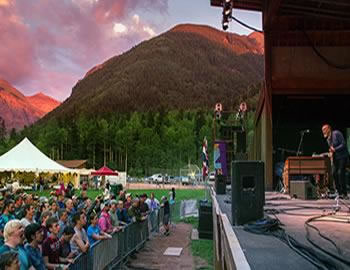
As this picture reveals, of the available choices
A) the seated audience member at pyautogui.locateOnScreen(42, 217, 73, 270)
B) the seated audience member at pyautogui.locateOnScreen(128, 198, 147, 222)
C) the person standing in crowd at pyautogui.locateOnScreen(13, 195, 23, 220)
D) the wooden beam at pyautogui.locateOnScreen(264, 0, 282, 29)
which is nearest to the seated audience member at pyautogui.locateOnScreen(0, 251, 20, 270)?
the seated audience member at pyautogui.locateOnScreen(42, 217, 73, 270)

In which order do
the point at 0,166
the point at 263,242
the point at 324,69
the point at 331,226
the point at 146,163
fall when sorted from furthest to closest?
the point at 146,163 → the point at 0,166 → the point at 324,69 → the point at 331,226 → the point at 263,242

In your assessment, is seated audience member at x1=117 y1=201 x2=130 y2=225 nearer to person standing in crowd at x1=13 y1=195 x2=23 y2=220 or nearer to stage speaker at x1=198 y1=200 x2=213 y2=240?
person standing in crowd at x1=13 y1=195 x2=23 y2=220

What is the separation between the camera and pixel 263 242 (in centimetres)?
452

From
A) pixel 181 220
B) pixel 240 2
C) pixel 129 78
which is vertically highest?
pixel 129 78

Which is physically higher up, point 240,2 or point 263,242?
point 240,2

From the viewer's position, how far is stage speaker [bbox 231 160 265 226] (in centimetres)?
553

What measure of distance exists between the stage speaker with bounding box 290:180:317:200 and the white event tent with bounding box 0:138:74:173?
22.0 m

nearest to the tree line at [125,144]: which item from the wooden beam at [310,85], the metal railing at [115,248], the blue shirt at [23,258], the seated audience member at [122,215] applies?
the metal railing at [115,248]

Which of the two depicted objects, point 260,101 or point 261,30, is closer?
point 261,30

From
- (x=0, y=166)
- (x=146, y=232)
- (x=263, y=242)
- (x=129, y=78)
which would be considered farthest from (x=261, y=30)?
(x=129, y=78)

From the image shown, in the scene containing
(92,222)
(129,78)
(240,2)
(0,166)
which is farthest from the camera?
(129,78)

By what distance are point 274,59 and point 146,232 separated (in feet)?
25.5

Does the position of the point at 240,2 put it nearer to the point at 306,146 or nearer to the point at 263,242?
the point at 306,146

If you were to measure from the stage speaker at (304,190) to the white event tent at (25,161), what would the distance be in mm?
21980
